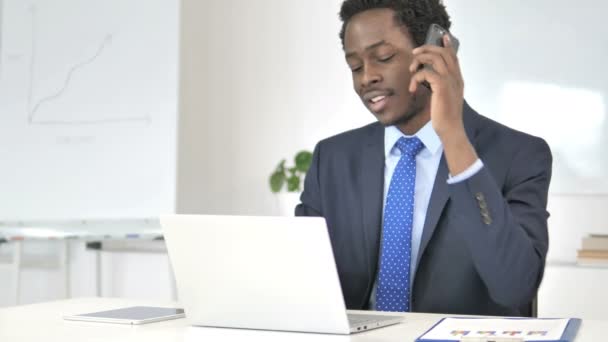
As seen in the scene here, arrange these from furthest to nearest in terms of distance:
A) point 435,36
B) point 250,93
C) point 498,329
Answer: point 250,93 < point 435,36 < point 498,329

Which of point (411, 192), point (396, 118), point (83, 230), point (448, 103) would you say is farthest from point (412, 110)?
point (83, 230)

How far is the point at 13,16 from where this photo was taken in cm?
453

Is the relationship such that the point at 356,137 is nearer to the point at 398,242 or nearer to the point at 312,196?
the point at 312,196

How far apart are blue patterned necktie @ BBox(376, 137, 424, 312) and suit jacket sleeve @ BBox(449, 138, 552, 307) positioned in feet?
0.41

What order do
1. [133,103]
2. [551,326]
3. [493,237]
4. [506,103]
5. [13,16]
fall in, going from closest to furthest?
[551,326] < [493,237] < [506,103] < [133,103] < [13,16]

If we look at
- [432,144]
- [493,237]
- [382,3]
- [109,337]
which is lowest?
[109,337]

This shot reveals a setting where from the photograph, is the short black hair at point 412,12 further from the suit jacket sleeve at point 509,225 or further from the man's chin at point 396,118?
the suit jacket sleeve at point 509,225

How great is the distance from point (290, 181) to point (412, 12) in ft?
7.23

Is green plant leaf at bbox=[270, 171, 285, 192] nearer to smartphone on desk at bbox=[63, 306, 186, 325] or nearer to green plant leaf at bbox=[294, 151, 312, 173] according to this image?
green plant leaf at bbox=[294, 151, 312, 173]

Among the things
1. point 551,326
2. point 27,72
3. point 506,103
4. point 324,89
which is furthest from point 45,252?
point 551,326

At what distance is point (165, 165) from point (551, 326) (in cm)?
283

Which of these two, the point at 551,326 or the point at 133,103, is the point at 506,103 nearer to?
the point at 133,103

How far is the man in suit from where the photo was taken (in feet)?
6.44

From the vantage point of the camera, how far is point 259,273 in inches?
59.8
